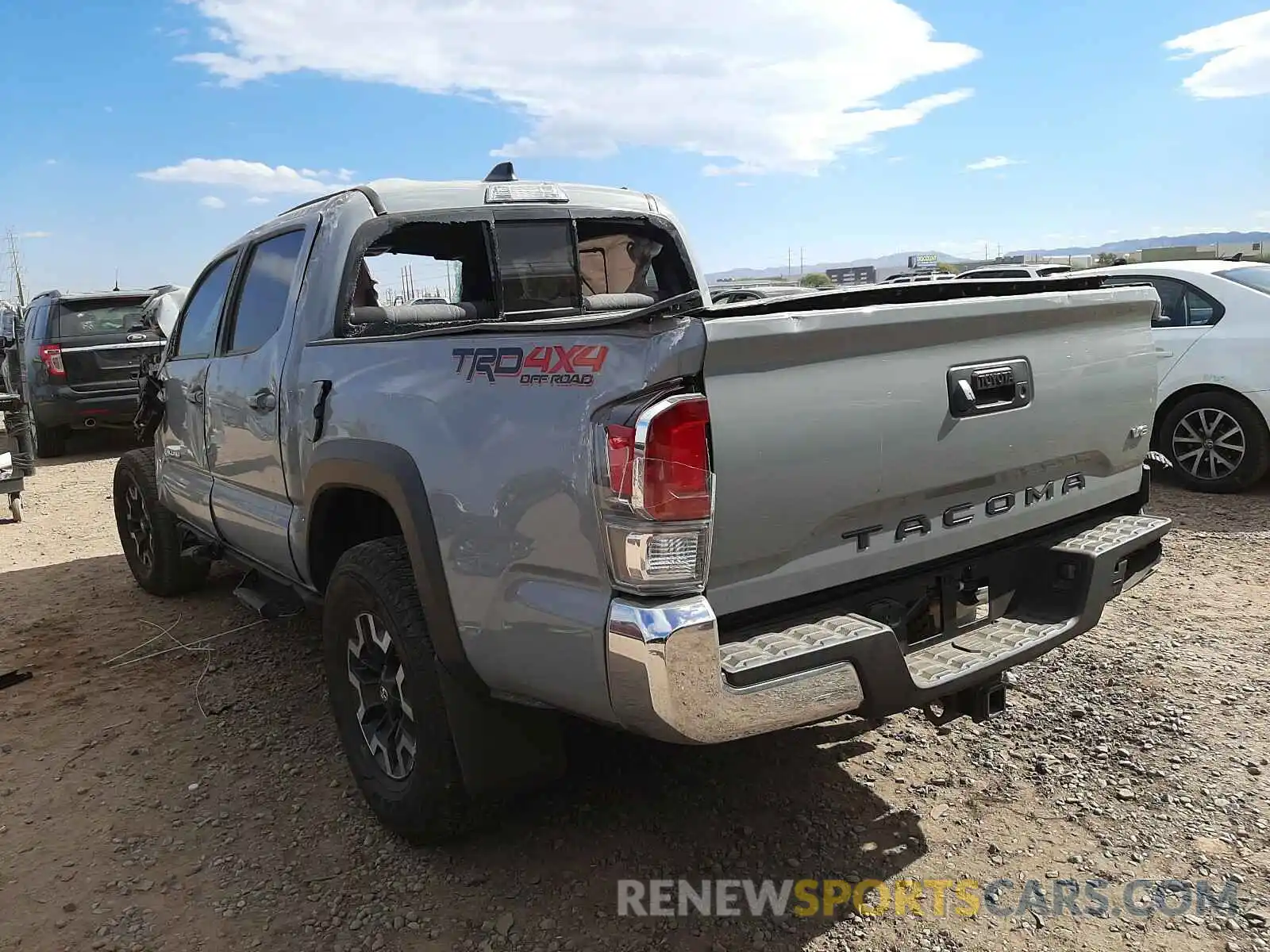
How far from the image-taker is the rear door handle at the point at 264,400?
359 centimetres

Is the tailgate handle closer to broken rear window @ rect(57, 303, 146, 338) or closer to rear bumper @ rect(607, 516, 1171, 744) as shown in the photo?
rear bumper @ rect(607, 516, 1171, 744)

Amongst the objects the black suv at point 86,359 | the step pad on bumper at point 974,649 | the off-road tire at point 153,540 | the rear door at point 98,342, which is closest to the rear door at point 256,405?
the off-road tire at point 153,540

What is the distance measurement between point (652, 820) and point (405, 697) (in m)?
0.89

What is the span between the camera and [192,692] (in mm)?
4320

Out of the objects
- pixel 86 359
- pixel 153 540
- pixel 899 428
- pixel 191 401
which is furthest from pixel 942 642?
pixel 86 359

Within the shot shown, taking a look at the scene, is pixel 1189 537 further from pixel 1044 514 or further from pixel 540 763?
pixel 540 763

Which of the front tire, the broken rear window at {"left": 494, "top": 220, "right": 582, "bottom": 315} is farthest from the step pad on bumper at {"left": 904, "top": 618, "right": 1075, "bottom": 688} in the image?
the front tire

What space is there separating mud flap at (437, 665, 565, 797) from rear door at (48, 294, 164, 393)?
1006cm

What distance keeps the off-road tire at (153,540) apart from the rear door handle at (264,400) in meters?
2.13

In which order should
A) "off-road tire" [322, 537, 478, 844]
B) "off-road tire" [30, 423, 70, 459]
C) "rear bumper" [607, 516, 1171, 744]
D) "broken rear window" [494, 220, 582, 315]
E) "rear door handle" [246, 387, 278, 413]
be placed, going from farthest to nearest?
"off-road tire" [30, 423, 70, 459], "broken rear window" [494, 220, 582, 315], "rear door handle" [246, 387, 278, 413], "off-road tire" [322, 537, 478, 844], "rear bumper" [607, 516, 1171, 744]

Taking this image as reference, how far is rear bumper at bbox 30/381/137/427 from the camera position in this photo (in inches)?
435

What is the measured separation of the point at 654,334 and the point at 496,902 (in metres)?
1.69

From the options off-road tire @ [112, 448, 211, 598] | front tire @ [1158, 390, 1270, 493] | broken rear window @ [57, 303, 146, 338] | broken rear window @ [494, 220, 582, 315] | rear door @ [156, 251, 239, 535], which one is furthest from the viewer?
broken rear window @ [57, 303, 146, 338]

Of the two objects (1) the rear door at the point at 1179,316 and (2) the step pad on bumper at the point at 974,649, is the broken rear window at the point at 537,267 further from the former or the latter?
(1) the rear door at the point at 1179,316
